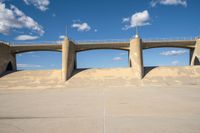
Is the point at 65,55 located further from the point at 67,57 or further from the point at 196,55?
the point at 196,55

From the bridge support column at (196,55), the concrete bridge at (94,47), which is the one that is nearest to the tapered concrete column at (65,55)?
the concrete bridge at (94,47)

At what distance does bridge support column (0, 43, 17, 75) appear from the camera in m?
36.5

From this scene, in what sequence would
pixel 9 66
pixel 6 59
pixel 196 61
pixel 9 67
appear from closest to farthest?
pixel 6 59
pixel 196 61
pixel 9 66
pixel 9 67

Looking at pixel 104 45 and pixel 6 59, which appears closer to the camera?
pixel 6 59

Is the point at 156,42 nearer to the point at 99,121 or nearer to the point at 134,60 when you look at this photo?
the point at 134,60

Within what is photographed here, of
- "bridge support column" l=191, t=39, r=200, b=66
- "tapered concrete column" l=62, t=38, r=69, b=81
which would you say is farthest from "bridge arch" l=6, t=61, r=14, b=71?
"bridge support column" l=191, t=39, r=200, b=66

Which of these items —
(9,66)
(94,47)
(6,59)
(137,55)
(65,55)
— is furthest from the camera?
(9,66)

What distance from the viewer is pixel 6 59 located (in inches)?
1507

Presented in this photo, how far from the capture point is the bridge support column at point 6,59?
3650 cm

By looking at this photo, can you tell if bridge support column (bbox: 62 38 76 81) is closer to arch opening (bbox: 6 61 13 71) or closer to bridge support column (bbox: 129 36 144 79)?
bridge support column (bbox: 129 36 144 79)

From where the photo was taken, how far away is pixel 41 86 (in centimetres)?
2803

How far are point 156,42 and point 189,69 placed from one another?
7651mm

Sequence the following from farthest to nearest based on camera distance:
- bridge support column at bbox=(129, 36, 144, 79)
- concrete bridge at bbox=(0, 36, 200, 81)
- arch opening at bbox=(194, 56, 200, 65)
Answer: arch opening at bbox=(194, 56, 200, 65) → concrete bridge at bbox=(0, 36, 200, 81) → bridge support column at bbox=(129, 36, 144, 79)

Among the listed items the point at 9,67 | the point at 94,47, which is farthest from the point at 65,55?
the point at 9,67
